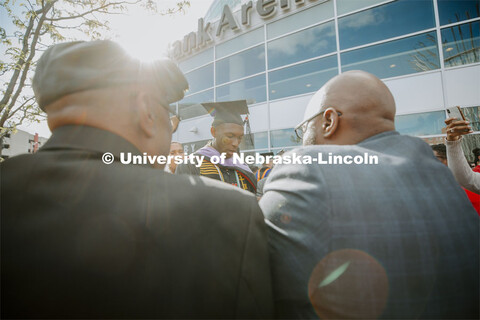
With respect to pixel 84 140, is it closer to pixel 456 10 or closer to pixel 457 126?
pixel 457 126

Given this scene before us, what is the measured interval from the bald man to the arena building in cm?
872

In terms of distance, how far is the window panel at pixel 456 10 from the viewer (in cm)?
769

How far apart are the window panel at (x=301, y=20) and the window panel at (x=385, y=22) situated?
75cm

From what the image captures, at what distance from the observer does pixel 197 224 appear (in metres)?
0.75

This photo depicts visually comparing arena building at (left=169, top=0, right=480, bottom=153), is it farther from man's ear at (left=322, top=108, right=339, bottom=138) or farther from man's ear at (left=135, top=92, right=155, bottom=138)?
man's ear at (left=135, top=92, right=155, bottom=138)

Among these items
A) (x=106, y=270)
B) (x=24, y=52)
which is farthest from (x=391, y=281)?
(x=24, y=52)

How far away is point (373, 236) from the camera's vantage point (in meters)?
0.93

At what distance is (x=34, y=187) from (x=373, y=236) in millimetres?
1132

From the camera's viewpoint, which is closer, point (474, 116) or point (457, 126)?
point (457, 126)

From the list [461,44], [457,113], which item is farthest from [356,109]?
[461,44]

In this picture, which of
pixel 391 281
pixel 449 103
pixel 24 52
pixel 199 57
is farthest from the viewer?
pixel 199 57

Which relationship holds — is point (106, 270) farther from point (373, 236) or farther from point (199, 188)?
point (373, 236)

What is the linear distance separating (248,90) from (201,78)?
3345 mm

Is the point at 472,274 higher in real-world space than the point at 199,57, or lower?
lower
